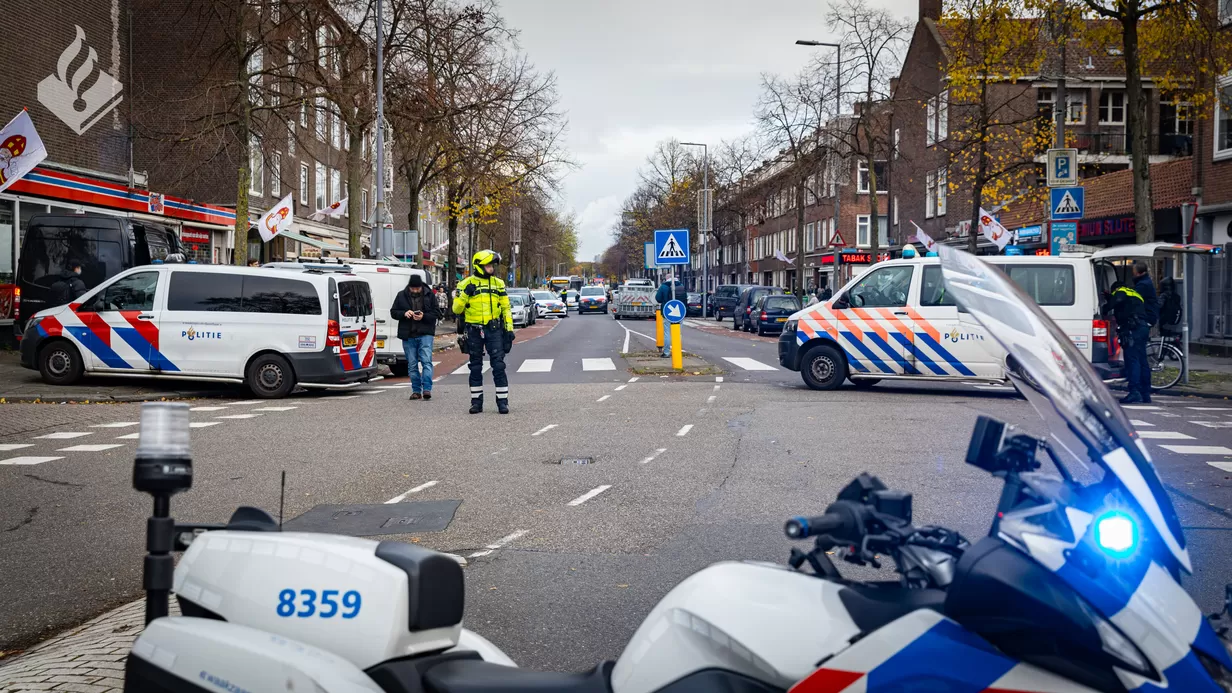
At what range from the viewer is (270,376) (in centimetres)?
1565

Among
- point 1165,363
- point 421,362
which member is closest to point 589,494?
point 421,362

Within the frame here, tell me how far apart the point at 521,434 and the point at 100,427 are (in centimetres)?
497

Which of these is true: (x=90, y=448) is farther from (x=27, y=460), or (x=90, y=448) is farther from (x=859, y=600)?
(x=859, y=600)

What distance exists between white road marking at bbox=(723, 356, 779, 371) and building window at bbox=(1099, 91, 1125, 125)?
2743 centimetres

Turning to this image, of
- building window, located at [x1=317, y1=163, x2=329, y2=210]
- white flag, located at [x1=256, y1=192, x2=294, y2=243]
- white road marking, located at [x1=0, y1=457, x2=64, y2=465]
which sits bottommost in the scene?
white road marking, located at [x1=0, y1=457, x2=64, y2=465]

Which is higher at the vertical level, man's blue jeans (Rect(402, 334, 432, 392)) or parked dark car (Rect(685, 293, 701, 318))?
parked dark car (Rect(685, 293, 701, 318))

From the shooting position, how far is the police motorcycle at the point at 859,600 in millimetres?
1750

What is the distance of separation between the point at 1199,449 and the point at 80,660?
9.66 meters

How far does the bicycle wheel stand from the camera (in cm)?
1602

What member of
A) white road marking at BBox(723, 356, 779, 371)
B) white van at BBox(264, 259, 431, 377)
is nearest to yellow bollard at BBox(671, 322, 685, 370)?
white road marking at BBox(723, 356, 779, 371)

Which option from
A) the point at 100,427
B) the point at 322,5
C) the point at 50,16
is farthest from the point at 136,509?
the point at 50,16

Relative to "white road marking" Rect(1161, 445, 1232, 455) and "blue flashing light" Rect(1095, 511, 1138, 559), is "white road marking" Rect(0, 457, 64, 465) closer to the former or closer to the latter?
"blue flashing light" Rect(1095, 511, 1138, 559)

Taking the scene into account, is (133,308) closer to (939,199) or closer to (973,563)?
(973,563)

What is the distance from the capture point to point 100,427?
473 inches
